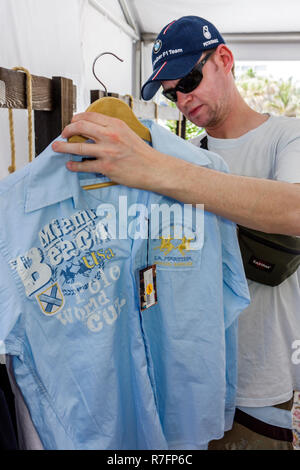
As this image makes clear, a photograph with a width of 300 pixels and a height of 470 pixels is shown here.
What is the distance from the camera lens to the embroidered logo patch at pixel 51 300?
729 mm

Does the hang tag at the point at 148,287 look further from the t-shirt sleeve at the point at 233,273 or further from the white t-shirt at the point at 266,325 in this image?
the white t-shirt at the point at 266,325

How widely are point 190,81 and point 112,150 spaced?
480mm

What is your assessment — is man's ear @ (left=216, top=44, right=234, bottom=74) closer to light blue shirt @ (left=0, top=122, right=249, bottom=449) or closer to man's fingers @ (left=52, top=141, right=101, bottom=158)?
light blue shirt @ (left=0, top=122, right=249, bottom=449)

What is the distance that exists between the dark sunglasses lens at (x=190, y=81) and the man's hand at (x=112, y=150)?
0.42 metres

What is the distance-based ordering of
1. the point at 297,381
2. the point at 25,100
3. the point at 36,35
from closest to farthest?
the point at 25,100, the point at 297,381, the point at 36,35

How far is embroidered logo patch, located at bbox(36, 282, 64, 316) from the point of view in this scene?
73cm

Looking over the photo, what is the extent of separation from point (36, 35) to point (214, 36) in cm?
82

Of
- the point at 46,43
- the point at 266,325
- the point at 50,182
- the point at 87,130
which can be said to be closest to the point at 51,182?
the point at 50,182

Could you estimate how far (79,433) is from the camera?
758 millimetres

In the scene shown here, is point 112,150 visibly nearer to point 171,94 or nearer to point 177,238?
point 177,238

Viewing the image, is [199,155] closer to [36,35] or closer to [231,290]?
[231,290]

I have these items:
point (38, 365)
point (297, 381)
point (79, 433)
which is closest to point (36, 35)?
point (38, 365)

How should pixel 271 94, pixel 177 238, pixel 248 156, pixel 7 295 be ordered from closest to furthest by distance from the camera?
pixel 7 295 < pixel 177 238 < pixel 248 156 < pixel 271 94

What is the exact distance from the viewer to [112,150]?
2.41 feet
